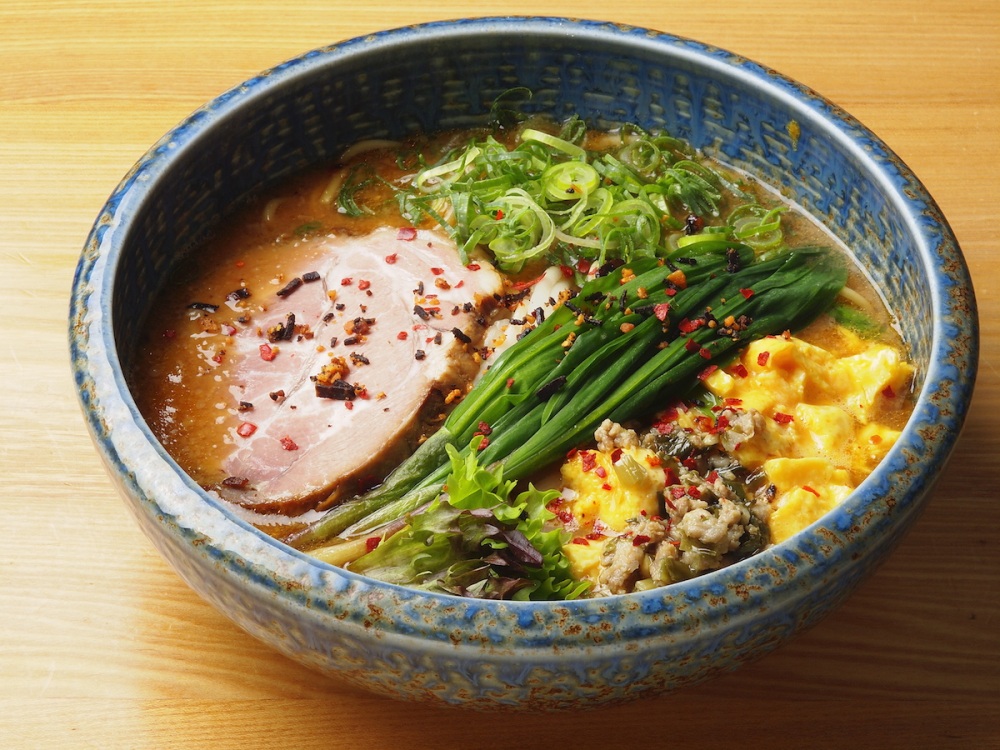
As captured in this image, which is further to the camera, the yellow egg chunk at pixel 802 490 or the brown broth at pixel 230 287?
the brown broth at pixel 230 287

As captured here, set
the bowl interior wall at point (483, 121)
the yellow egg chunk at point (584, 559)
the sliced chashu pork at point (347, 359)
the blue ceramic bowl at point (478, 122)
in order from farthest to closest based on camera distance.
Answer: the bowl interior wall at point (483, 121) < the sliced chashu pork at point (347, 359) < the yellow egg chunk at point (584, 559) < the blue ceramic bowl at point (478, 122)

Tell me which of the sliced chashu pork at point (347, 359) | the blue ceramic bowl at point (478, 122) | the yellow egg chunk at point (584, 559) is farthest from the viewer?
the sliced chashu pork at point (347, 359)

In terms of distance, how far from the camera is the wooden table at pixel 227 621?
75.1 inches

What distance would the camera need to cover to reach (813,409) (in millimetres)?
2090

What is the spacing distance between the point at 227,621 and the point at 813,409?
1118 mm

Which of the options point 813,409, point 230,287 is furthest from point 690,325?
point 230,287

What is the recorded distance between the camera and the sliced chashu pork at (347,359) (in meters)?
2.10

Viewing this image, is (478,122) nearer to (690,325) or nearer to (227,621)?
(690,325)

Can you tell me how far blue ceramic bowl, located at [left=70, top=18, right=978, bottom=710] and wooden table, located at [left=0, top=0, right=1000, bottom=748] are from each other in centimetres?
26

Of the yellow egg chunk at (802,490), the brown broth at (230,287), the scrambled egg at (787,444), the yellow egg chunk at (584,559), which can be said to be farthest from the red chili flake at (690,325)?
the yellow egg chunk at (584,559)

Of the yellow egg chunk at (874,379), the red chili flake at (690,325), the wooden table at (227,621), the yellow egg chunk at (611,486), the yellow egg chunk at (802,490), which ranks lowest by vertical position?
the wooden table at (227,621)

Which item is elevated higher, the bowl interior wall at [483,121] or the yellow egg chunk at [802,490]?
the bowl interior wall at [483,121]

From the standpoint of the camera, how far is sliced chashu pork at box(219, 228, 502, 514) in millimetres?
2098

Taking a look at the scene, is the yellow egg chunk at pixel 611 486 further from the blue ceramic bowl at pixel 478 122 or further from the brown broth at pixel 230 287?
the brown broth at pixel 230 287
